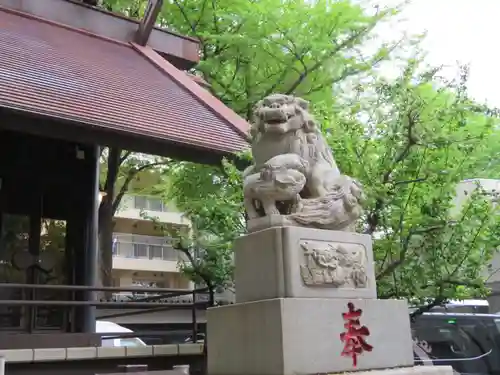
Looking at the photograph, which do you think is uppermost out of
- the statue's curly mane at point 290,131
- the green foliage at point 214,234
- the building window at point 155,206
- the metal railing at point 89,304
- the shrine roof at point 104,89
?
the building window at point 155,206

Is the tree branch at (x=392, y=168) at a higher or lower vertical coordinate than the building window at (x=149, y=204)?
lower

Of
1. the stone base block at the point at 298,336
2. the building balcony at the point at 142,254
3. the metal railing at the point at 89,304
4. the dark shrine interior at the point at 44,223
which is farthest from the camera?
the building balcony at the point at 142,254

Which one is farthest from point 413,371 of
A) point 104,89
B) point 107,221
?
point 107,221

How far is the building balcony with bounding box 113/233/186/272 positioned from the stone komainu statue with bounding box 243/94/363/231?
69.3 feet

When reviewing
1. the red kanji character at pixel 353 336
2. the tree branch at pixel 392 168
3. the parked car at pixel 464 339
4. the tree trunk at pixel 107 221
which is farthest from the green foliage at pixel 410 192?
the parked car at pixel 464 339

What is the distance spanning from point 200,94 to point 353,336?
5.85 m

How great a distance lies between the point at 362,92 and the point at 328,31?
2.81 metres

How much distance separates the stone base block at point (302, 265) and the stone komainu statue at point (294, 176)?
186 millimetres

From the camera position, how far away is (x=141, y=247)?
2738 centimetres

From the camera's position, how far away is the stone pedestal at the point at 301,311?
4582mm

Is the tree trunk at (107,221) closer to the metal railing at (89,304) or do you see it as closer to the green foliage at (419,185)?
the metal railing at (89,304)

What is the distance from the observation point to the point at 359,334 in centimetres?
495

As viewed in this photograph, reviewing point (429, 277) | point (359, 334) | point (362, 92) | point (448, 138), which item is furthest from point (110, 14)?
point (359, 334)

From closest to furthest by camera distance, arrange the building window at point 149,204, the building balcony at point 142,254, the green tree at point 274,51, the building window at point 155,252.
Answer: the green tree at point 274,51 < the building balcony at point 142,254 < the building window at point 155,252 < the building window at point 149,204
